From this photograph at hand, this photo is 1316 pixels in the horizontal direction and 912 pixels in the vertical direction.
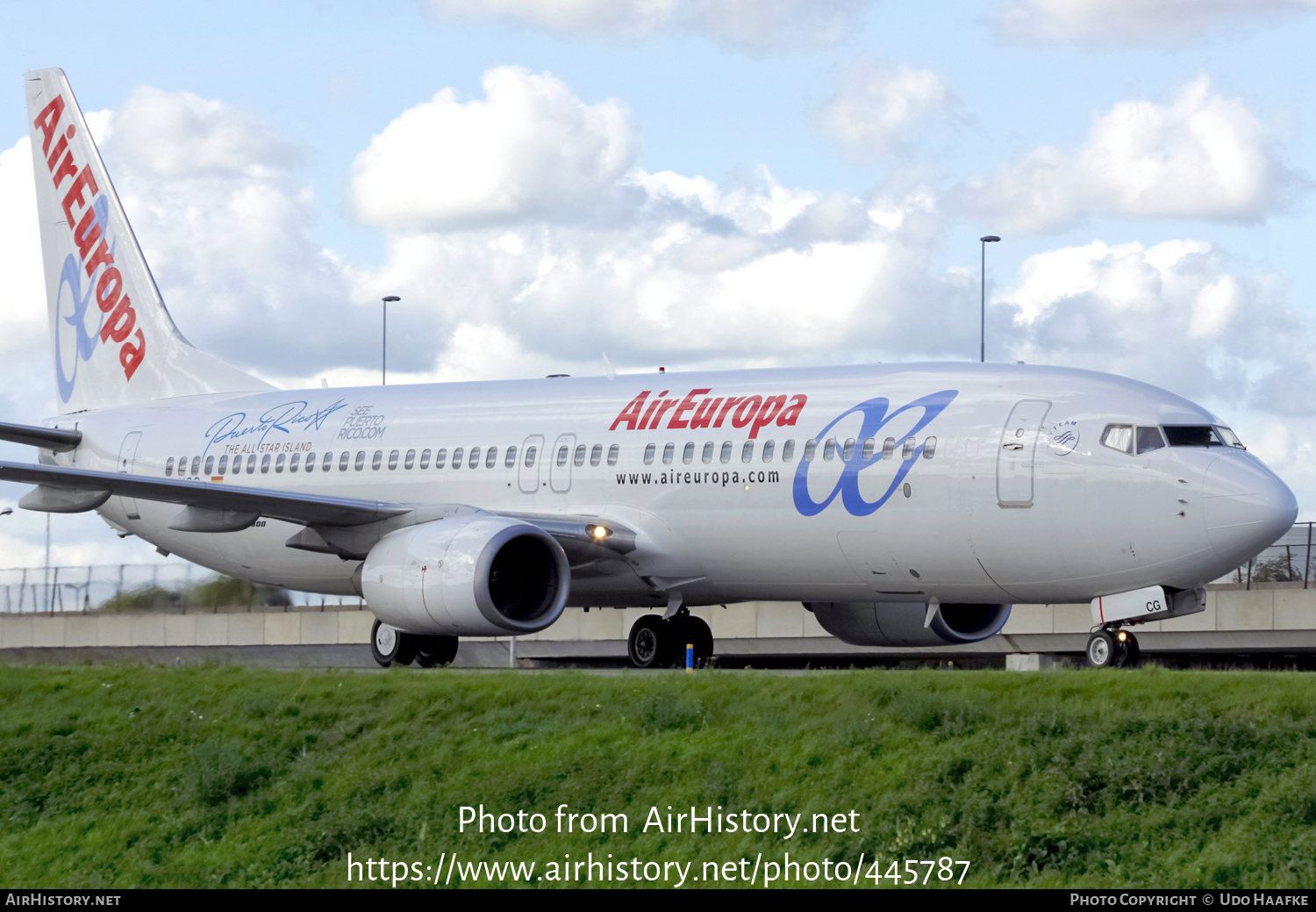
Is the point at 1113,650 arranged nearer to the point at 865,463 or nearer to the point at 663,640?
the point at 865,463

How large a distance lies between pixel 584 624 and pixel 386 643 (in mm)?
11741

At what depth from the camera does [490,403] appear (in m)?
27.4

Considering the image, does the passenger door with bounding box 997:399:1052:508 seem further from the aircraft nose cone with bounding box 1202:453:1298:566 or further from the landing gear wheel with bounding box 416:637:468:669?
the landing gear wheel with bounding box 416:637:468:669

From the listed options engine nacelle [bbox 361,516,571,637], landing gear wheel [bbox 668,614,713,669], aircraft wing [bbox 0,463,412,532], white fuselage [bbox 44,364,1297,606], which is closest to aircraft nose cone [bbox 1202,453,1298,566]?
white fuselage [bbox 44,364,1297,606]

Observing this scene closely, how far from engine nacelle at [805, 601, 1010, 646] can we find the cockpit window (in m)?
5.14

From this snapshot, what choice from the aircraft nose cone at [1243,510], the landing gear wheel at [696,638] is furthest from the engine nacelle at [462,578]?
the aircraft nose cone at [1243,510]

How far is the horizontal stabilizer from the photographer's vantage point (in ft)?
98.9

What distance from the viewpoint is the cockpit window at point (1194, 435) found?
20578mm

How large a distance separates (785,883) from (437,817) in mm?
3746

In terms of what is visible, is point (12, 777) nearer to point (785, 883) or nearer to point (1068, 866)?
point (785, 883)

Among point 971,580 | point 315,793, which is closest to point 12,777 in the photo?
point 315,793

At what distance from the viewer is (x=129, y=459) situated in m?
31.1

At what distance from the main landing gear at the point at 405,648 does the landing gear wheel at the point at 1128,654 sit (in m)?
10.8

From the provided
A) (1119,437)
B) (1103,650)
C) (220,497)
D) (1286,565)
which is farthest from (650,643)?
(1286,565)
